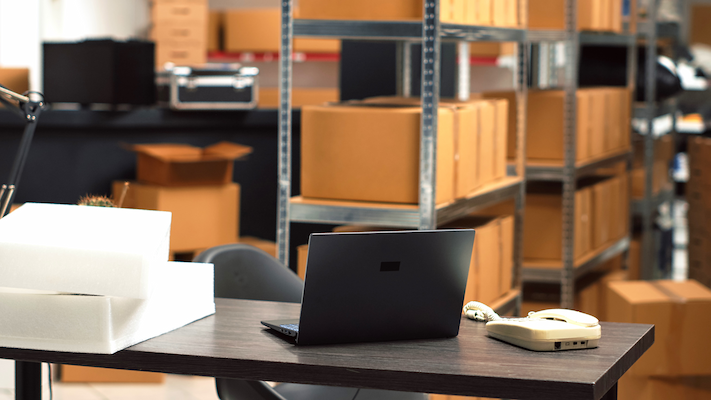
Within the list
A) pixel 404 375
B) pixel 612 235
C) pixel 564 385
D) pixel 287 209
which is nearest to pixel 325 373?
pixel 404 375

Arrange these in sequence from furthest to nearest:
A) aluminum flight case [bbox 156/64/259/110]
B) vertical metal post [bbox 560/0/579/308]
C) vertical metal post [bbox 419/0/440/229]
A: aluminum flight case [bbox 156/64/259/110], vertical metal post [bbox 560/0/579/308], vertical metal post [bbox 419/0/440/229]

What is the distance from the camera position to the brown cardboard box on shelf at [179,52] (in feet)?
17.8

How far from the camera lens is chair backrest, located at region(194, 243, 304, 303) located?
209cm

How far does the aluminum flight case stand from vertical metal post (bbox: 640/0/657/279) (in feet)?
7.49

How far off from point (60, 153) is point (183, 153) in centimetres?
59

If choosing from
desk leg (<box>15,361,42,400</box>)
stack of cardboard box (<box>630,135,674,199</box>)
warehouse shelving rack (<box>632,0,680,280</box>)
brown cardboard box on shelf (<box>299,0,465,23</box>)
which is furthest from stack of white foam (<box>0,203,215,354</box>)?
stack of cardboard box (<box>630,135,674,199</box>)

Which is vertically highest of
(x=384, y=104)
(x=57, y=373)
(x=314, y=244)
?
(x=384, y=104)

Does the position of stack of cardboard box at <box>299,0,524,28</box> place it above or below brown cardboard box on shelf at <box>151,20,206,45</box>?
below

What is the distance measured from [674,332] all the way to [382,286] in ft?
6.10

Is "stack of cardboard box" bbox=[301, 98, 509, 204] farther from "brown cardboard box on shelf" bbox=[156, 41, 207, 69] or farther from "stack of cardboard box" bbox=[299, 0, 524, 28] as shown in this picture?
"brown cardboard box on shelf" bbox=[156, 41, 207, 69]

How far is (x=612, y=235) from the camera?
13.8ft

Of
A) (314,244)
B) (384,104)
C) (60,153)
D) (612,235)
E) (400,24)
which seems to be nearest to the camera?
(314,244)

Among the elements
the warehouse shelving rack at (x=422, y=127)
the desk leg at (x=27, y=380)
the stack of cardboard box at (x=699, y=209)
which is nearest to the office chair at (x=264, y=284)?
the warehouse shelving rack at (x=422, y=127)

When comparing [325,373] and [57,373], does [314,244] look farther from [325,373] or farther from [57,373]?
[57,373]
